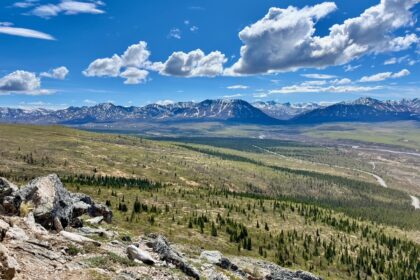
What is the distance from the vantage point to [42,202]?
47219 mm

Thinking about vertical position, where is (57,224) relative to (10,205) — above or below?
below

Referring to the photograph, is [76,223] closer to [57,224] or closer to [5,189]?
[57,224]

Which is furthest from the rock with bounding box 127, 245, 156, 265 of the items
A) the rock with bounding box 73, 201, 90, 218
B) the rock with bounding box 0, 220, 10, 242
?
the rock with bounding box 73, 201, 90, 218

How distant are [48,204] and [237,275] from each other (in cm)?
3080

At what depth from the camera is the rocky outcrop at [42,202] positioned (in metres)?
44.2

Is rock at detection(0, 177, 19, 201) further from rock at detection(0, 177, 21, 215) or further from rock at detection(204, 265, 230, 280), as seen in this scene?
rock at detection(204, 265, 230, 280)

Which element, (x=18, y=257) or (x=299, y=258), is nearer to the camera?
(x=18, y=257)

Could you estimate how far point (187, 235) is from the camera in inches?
5728

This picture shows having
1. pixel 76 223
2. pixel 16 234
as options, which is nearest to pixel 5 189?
pixel 76 223

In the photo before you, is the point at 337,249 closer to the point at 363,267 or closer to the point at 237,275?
the point at 363,267

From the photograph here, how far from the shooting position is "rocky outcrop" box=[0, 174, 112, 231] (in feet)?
145

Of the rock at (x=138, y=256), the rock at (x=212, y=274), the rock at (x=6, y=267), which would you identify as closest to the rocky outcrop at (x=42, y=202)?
the rock at (x=138, y=256)

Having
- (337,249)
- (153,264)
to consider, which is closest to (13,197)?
(153,264)

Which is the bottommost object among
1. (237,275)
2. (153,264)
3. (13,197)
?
(237,275)
